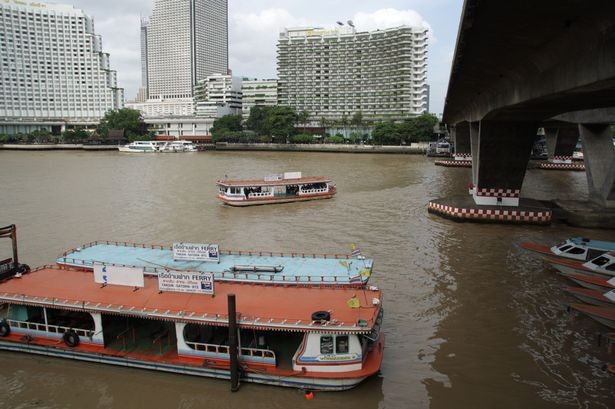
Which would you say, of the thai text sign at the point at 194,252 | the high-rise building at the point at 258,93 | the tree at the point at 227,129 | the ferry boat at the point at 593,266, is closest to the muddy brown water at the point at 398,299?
the ferry boat at the point at 593,266

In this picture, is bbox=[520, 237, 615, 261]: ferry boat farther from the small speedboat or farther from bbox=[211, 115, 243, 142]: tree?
bbox=[211, 115, 243, 142]: tree

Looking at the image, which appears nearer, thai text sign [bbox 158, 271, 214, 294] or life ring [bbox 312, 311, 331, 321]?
life ring [bbox 312, 311, 331, 321]

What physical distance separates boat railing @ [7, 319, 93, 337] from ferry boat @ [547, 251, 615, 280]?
1400 centimetres

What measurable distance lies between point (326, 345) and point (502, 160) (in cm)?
2057

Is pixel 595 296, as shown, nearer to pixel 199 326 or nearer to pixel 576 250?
pixel 576 250

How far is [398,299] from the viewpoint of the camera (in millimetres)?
15242

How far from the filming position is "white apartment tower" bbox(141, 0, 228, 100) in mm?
185212

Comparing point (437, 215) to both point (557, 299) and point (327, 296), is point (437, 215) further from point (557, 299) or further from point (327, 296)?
point (327, 296)

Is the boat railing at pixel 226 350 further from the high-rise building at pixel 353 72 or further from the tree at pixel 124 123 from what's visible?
the high-rise building at pixel 353 72

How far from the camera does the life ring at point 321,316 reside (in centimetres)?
1022

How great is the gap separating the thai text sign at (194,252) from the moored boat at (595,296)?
33.7 ft

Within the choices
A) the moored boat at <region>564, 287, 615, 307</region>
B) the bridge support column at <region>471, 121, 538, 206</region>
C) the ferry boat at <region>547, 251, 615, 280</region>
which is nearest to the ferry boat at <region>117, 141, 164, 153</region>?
the bridge support column at <region>471, 121, 538, 206</region>

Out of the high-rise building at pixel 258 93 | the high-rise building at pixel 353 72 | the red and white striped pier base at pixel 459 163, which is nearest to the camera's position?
the red and white striped pier base at pixel 459 163

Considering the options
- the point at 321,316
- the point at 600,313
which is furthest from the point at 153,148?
the point at 600,313
